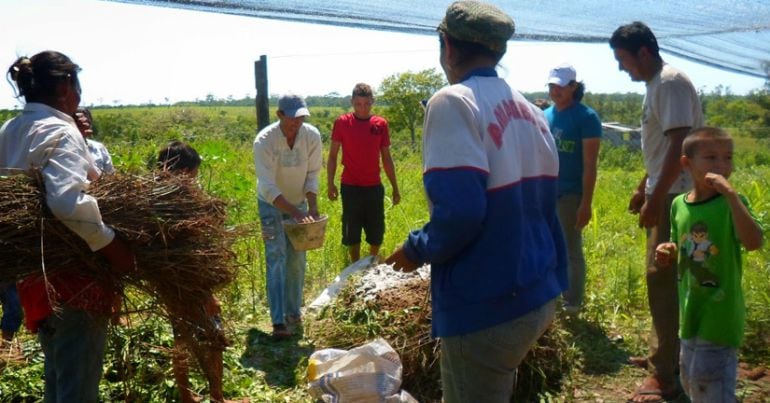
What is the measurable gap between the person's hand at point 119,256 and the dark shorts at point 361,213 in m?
3.91

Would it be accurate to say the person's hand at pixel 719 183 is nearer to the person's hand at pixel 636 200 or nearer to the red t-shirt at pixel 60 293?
the person's hand at pixel 636 200

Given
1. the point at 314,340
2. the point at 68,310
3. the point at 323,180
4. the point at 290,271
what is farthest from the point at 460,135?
the point at 323,180

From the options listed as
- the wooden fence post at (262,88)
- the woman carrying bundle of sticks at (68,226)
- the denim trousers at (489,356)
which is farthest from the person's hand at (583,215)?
the woman carrying bundle of sticks at (68,226)

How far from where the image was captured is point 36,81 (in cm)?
261

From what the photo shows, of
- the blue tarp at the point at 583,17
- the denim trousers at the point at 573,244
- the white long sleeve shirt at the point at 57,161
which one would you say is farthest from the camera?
the denim trousers at the point at 573,244

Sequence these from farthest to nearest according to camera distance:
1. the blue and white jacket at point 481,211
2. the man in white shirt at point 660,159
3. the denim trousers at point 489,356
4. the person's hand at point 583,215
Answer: the person's hand at point 583,215 < the man in white shirt at point 660,159 < the denim trousers at point 489,356 < the blue and white jacket at point 481,211

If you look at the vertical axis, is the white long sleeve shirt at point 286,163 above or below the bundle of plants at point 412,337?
above

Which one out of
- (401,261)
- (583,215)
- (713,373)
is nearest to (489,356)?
(401,261)

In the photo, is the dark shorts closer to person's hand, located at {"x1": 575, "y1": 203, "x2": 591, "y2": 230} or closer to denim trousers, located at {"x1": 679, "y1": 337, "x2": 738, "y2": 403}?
person's hand, located at {"x1": 575, "y1": 203, "x2": 591, "y2": 230}

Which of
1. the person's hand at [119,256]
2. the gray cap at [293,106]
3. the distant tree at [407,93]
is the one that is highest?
the gray cap at [293,106]

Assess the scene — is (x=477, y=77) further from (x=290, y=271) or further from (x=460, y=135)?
(x=290, y=271)

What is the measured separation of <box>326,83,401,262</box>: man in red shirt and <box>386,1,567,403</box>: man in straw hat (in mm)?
4234

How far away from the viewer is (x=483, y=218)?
1998 millimetres

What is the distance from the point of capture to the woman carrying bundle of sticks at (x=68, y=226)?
244cm
